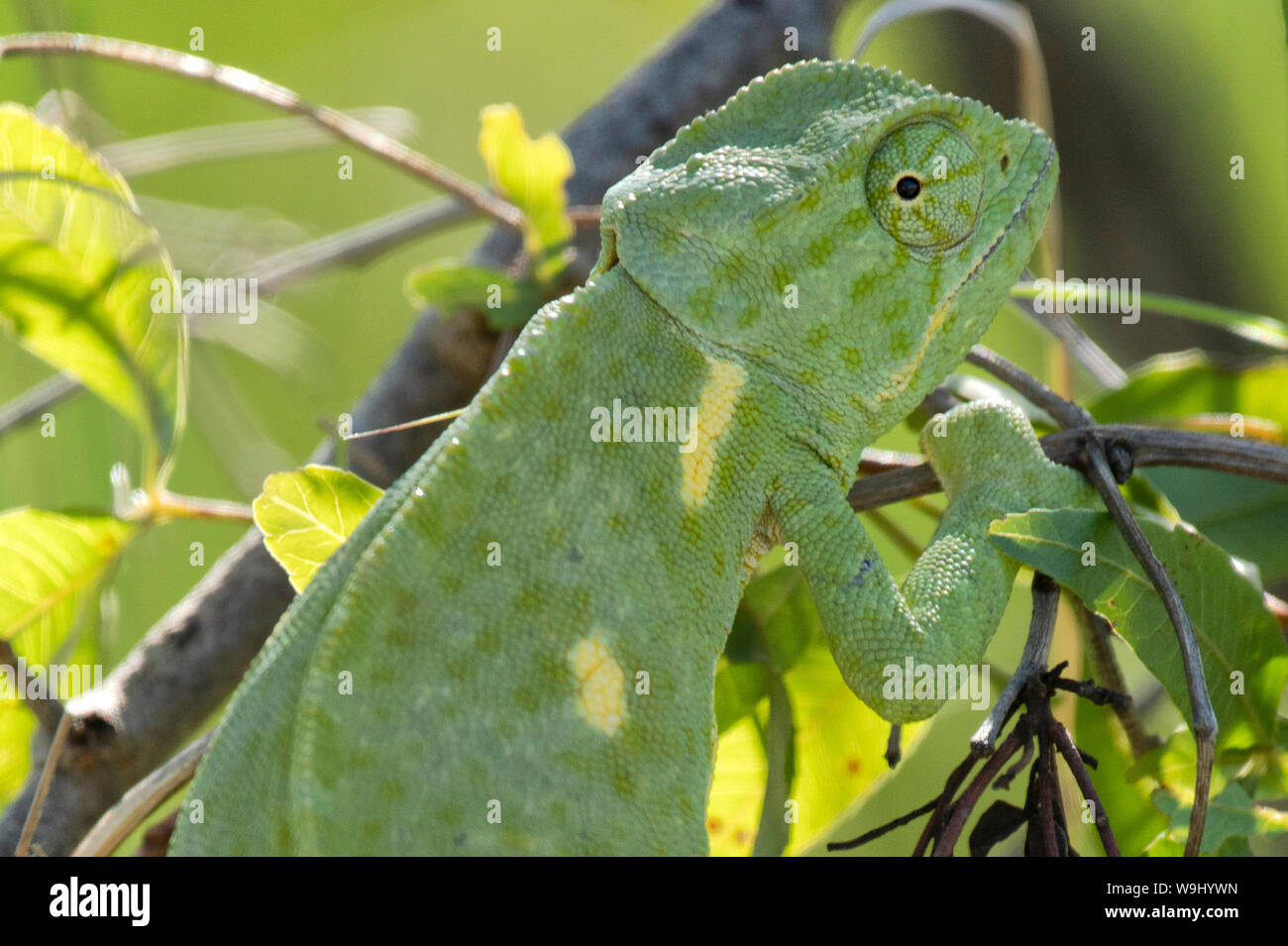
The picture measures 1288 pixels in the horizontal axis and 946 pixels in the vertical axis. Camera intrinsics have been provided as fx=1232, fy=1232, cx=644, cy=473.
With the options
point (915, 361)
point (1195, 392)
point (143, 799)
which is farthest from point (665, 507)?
point (1195, 392)

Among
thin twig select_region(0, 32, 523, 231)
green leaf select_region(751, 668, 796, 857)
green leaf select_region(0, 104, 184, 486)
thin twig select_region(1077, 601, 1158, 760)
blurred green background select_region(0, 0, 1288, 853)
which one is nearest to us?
thin twig select_region(1077, 601, 1158, 760)

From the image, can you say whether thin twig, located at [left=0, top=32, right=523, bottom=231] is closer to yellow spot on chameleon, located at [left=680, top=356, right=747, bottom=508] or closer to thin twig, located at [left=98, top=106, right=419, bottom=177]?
thin twig, located at [left=98, top=106, right=419, bottom=177]

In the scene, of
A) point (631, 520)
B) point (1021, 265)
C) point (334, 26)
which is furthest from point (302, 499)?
point (334, 26)

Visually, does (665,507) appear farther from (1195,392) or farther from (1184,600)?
(1195,392)

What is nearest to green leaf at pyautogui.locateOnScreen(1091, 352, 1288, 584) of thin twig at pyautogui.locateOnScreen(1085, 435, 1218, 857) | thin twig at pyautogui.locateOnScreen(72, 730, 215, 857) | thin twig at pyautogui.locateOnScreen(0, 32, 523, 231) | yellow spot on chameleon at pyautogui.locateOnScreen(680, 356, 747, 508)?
thin twig at pyautogui.locateOnScreen(1085, 435, 1218, 857)

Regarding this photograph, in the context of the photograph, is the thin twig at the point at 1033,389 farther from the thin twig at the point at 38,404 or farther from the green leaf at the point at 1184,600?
the thin twig at the point at 38,404
